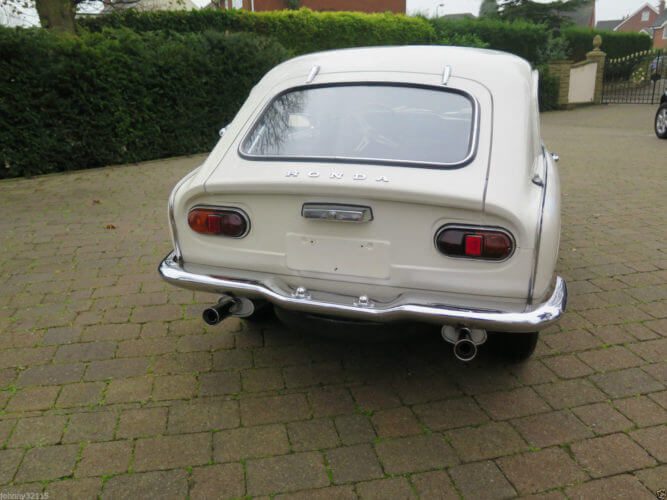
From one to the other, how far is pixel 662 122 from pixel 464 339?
1258cm

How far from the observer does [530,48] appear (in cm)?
2283

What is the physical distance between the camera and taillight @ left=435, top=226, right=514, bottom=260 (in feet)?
8.27

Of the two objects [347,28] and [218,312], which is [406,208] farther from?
[347,28]

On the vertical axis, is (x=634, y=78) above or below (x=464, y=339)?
below

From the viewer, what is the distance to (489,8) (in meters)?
41.2

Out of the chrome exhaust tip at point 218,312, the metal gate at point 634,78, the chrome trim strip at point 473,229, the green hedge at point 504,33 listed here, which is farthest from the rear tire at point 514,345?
the metal gate at point 634,78

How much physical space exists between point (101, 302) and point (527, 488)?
3313mm

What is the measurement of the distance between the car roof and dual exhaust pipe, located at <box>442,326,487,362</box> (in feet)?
4.69

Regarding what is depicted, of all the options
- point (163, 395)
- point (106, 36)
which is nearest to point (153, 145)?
point (106, 36)

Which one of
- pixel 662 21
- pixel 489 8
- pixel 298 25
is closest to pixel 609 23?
pixel 662 21

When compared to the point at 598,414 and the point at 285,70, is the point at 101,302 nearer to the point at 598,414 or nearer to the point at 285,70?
the point at 285,70

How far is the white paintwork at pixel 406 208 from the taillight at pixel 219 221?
38mm

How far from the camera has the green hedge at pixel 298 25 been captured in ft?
49.3

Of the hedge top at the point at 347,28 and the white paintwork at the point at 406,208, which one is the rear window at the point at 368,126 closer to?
the white paintwork at the point at 406,208
